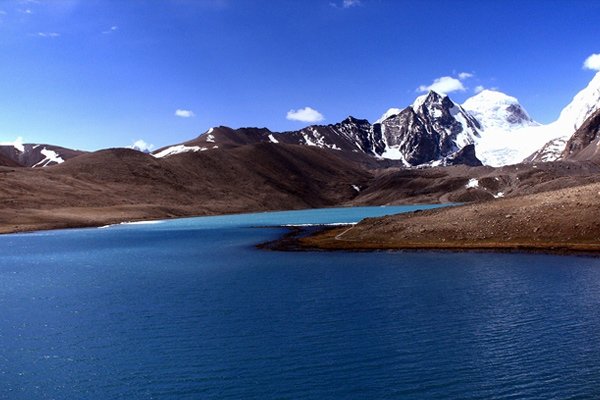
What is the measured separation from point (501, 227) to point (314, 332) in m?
55.8

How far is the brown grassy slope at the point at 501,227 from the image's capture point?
74625 millimetres

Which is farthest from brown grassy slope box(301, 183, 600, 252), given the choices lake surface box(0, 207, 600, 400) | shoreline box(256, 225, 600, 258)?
lake surface box(0, 207, 600, 400)

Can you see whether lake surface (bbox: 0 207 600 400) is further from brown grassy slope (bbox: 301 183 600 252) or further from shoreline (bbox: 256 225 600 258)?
brown grassy slope (bbox: 301 183 600 252)

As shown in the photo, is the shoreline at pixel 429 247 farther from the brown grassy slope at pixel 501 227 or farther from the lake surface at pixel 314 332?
the lake surface at pixel 314 332

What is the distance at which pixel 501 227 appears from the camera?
82250 millimetres

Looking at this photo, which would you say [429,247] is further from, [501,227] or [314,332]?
[314,332]

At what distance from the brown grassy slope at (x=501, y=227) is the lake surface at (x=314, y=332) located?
11.3 metres

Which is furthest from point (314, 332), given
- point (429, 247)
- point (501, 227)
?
point (501, 227)

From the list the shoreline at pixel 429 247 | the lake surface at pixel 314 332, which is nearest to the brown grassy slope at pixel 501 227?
the shoreline at pixel 429 247

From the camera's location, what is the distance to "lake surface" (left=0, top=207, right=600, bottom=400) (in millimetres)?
26500

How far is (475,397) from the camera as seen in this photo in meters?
24.1

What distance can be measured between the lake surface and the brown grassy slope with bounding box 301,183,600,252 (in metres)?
11.3

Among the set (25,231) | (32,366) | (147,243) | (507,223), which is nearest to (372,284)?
(32,366)

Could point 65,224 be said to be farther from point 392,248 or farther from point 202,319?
→ point 202,319
